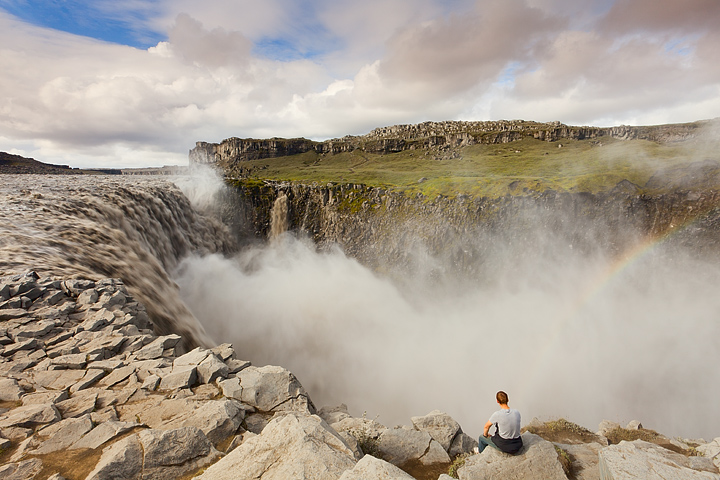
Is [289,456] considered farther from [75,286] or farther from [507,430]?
[75,286]

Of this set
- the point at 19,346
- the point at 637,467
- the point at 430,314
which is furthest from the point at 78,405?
the point at 430,314

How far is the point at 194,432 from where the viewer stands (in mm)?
8695

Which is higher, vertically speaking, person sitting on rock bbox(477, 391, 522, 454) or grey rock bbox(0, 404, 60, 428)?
grey rock bbox(0, 404, 60, 428)

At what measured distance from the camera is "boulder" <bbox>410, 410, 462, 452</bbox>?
1285 centimetres

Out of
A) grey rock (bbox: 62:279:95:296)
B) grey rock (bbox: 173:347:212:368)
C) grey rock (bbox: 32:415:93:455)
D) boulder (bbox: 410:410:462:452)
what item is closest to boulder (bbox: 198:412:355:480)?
grey rock (bbox: 32:415:93:455)

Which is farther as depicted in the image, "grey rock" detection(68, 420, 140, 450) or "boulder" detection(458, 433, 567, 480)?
"boulder" detection(458, 433, 567, 480)

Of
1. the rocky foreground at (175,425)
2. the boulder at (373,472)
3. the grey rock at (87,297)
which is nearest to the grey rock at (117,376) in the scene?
the rocky foreground at (175,425)

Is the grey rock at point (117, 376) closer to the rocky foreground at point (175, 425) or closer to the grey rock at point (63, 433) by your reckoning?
the rocky foreground at point (175, 425)

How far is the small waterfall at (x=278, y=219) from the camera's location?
304 feet

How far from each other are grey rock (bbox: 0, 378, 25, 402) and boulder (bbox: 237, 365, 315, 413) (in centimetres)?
→ 696

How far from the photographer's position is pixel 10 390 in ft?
33.8

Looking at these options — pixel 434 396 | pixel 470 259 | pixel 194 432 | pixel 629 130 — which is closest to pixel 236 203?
pixel 470 259

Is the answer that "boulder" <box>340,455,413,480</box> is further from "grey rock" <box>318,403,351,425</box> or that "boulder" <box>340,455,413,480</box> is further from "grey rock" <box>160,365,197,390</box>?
"grey rock" <box>160,365,197,390</box>

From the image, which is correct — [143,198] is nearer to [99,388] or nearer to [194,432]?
[99,388]
